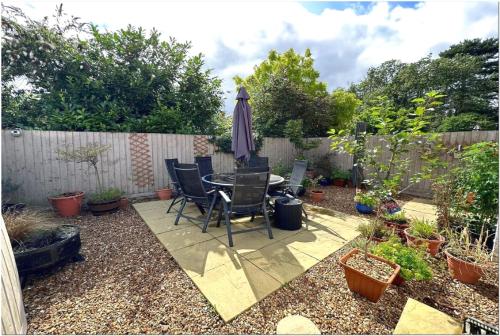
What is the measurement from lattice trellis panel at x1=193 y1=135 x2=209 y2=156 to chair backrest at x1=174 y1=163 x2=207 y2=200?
270 cm

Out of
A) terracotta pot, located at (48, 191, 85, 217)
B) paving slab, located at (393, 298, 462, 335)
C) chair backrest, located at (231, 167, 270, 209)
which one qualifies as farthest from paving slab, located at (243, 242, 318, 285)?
terracotta pot, located at (48, 191, 85, 217)

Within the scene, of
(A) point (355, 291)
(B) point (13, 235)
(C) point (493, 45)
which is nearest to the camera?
(A) point (355, 291)

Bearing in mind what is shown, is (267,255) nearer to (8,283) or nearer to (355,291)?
(355,291)

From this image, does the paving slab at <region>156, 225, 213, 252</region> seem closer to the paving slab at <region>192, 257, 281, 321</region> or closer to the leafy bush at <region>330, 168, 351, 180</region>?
the paving slab at <region>192, 257, 281, 321</region>

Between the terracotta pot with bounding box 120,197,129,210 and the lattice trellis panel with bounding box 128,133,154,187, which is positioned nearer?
the terracotta pot with bounding box 120,197,129,210

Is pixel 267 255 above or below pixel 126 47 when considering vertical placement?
below

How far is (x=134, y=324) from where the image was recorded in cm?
159

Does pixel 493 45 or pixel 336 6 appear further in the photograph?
pixel 493 45

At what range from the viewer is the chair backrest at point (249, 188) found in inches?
110

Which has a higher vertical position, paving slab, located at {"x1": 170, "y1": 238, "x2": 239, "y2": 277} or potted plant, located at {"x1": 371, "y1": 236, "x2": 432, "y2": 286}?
potted plant, located at {"x1": 371, "y1": 236, "x2": 432, "y2": 286}

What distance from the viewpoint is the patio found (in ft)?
6.27

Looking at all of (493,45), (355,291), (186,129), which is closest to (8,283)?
(355,291)

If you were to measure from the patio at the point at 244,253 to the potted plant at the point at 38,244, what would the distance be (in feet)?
3.24

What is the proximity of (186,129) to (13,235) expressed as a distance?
456 cm
